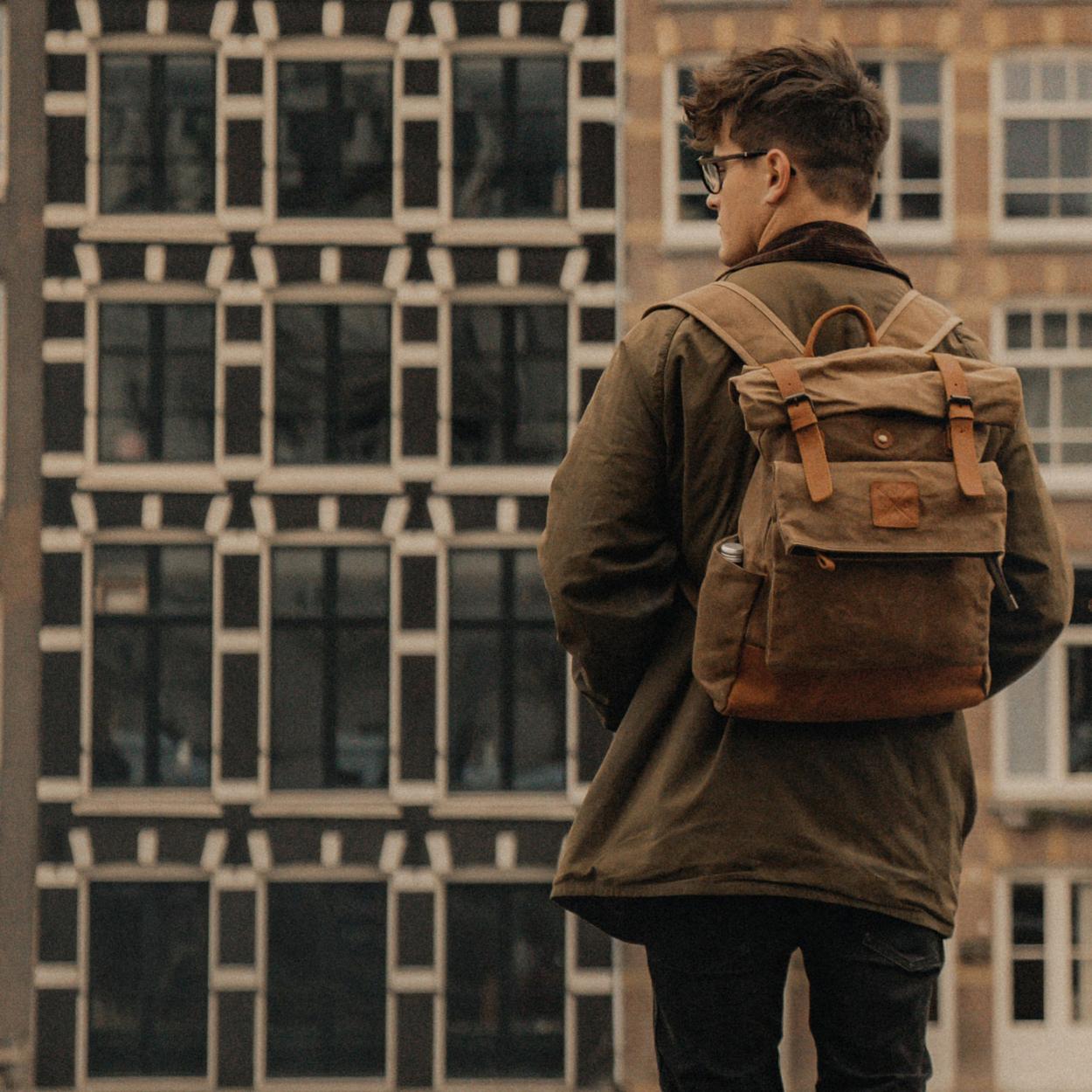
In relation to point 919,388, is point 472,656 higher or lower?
lower

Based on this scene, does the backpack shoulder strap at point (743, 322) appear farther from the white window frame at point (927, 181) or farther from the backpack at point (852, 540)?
the white window frame at point (927, 181)

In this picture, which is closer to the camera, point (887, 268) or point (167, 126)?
point (887, 268)

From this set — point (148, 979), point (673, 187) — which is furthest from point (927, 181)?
point (148, 979)

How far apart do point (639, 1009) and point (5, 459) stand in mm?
7224

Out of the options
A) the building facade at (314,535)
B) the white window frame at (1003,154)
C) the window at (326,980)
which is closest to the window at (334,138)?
the building facade at (314,535)

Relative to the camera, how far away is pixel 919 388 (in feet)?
6.95

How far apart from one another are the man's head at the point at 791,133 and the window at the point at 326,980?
14132 millimetres

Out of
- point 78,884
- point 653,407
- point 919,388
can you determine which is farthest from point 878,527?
point 78,884

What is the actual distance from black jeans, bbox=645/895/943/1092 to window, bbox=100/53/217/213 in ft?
47.6

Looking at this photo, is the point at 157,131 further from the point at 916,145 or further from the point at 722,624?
the point at 722,624

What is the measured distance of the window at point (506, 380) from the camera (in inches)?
622

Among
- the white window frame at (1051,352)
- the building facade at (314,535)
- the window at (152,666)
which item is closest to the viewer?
the white window frame at (1051,352)

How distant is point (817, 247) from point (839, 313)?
107mm

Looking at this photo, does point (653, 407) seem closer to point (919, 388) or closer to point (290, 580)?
point (919, 388)
